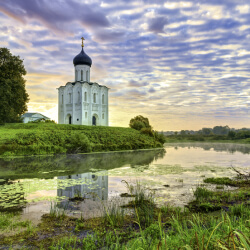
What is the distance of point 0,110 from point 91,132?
11.7 metres

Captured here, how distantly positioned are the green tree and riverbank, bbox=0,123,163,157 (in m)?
2.08

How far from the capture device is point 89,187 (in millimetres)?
8391

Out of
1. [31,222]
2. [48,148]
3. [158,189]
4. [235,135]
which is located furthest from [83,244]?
[235,135]

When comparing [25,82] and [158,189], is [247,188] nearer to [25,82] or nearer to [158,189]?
[158,189]

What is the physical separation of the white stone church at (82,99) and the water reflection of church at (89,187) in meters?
30.8

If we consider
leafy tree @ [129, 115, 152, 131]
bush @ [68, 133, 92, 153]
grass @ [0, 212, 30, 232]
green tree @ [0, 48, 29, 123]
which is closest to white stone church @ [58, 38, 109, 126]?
leafy tree @ [129, 115, 152, 131]

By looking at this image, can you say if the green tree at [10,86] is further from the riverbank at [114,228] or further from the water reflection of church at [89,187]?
the riverbank at [114,228]

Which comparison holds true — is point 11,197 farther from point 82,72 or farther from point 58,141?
point 82,72

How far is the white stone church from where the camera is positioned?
41.2m

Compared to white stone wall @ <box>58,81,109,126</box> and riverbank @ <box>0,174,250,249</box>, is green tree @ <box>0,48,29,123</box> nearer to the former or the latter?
white stone wall @ <box>58,81,109,126</box>

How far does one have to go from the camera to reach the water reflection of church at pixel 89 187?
726cm

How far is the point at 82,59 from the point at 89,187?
1412 inches

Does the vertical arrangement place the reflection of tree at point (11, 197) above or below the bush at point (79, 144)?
below

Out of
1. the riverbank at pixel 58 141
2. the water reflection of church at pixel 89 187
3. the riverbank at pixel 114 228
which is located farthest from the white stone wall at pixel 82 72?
the riverbank at pixel 114 228
